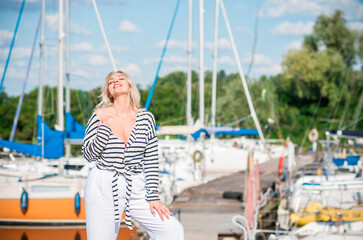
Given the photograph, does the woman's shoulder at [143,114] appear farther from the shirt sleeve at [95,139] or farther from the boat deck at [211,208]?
the boat deck at [211,208]

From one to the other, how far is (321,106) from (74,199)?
1323 inches

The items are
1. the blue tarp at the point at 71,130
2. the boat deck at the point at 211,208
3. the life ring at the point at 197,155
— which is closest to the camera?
the boat deck at the point at 211,208

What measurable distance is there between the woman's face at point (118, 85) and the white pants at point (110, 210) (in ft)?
1.57

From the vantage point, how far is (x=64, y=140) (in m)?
11.7

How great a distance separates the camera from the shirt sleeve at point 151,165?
270 centimetres

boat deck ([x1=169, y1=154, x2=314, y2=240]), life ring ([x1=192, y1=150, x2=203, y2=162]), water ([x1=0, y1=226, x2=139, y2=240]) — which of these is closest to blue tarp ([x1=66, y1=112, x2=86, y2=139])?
water ([x1=0, y1=226, x2=139, y2=240])

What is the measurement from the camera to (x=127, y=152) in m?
2.64

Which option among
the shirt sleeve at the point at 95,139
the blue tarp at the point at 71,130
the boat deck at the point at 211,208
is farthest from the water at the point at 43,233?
the shirt sleeve at the point at 95,139

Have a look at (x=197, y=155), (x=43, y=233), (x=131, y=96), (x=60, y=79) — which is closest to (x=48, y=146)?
(x=60, y=79)

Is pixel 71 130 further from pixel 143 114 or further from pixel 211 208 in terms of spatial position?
pixel 143 114

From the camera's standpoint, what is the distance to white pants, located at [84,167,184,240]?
260 cm

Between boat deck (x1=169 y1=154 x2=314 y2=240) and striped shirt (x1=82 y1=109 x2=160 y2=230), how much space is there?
4994 millimetres

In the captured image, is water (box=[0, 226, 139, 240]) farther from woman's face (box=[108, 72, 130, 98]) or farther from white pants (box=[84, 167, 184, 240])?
woman's face (box=[108, 72, 130, 98])

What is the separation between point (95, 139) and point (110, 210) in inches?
16.4
